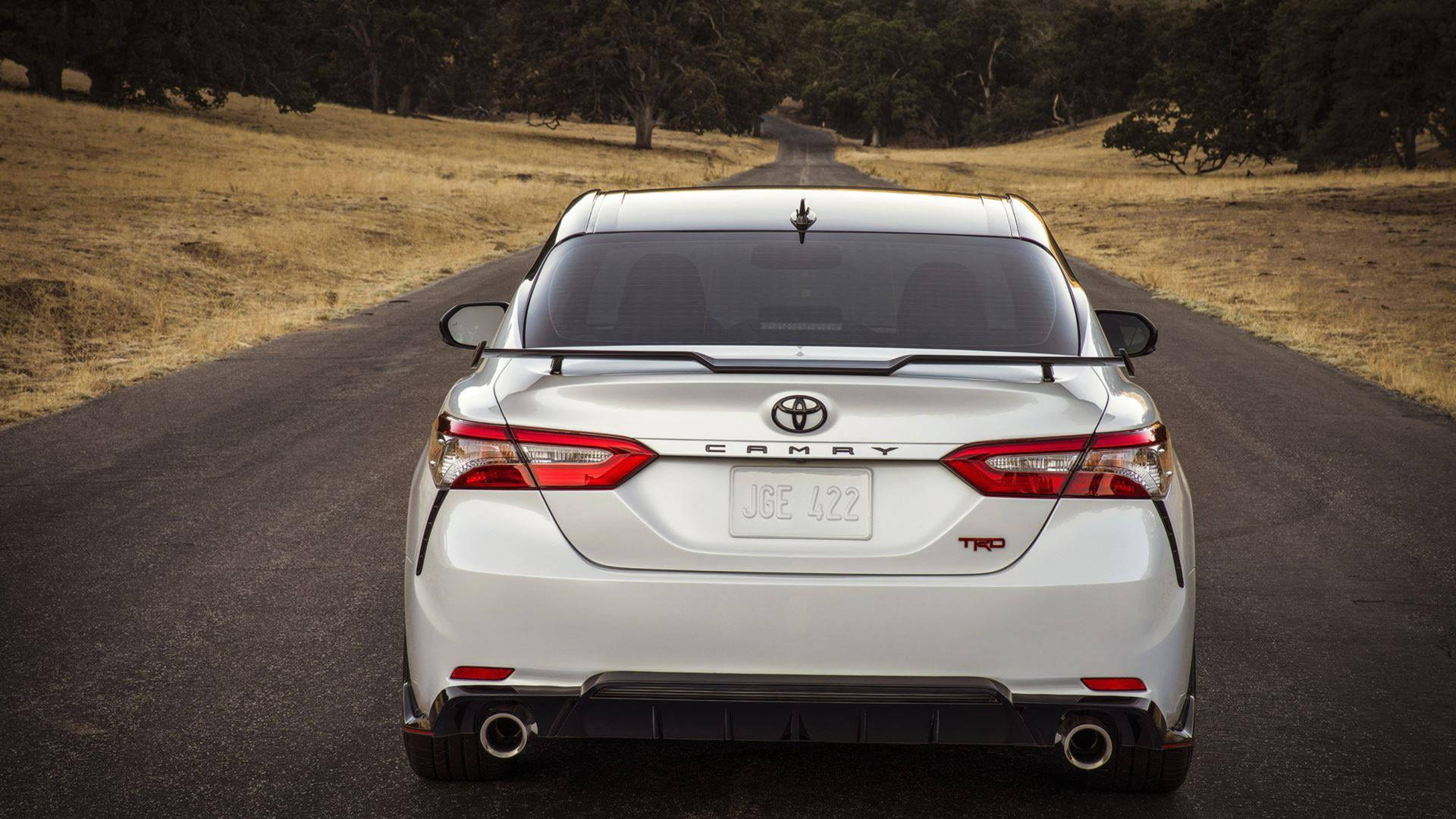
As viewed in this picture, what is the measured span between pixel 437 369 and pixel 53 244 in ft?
34.3

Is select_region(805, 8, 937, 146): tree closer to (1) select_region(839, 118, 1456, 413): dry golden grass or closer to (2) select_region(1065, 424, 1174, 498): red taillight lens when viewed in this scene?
(1) select_region(839, 118, 1456, 413): dry golden grass

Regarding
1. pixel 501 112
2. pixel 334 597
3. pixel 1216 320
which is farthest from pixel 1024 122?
pixel 334 597

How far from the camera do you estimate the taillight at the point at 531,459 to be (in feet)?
10.4

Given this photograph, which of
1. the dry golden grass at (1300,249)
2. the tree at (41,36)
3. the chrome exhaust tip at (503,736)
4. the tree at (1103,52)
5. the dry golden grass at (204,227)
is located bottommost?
the dry golden grass at (204,227)

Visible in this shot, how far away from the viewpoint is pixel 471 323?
4801mm

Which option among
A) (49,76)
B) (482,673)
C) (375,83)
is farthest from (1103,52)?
(482,673)

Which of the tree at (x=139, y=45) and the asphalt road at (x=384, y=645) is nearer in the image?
the asphalt road at (x=384, y=645)

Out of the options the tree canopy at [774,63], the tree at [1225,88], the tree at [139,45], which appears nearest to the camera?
the tree at [139,45]

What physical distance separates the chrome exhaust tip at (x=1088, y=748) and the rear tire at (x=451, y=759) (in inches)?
56.7

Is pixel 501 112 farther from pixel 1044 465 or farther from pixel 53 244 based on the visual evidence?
pixel 1044 465

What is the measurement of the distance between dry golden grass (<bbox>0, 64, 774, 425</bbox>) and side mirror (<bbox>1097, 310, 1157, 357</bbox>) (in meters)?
7.91

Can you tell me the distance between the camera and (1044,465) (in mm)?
3184

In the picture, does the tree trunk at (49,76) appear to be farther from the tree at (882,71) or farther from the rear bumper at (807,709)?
the tree at (882,71)

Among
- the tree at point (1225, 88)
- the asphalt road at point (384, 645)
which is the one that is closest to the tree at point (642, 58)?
the tree at point (1225, 88)
